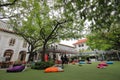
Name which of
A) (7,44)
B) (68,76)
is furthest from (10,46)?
(68,76)

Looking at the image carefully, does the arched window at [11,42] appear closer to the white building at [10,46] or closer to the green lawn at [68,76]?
the white building at [10,46]

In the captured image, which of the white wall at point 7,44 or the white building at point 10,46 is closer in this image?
the white wall at point 7,44

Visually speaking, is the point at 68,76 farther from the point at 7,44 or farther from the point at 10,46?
the point at 10,46

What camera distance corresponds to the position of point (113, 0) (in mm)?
4766

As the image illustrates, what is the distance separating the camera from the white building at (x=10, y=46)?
68.0ft

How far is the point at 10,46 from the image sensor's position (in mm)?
22312

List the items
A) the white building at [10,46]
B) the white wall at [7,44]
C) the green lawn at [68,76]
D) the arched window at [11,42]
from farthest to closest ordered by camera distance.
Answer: the arched window at [11,42]
the white building at [10,46]
the white wall at [7,44]
the green lawn at [68,76]

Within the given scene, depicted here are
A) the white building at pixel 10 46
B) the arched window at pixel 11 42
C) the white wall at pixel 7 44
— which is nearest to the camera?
the white wall at pixel 7 44

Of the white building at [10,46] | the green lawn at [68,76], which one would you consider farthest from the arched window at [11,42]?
the green lawn at [68,76]

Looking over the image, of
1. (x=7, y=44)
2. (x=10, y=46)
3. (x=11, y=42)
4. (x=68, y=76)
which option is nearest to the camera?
(x=68, y=76)

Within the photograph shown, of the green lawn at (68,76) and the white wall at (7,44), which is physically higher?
the white wall at (7,44)

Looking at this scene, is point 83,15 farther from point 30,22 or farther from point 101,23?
point 30,22

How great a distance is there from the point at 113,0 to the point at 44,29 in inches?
494

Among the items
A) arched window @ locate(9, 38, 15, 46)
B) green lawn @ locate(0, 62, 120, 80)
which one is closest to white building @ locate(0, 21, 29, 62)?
arched window @ locate(9, 38, 15, 46)
